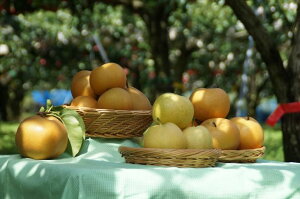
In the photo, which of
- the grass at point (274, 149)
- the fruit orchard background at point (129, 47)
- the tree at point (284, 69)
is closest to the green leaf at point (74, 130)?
the tree at point (284, 69)

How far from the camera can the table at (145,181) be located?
1.85 metres

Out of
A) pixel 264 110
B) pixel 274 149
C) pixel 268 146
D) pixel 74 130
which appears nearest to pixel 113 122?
pixel 74 130

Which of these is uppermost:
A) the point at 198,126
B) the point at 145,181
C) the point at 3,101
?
the point at 3,101

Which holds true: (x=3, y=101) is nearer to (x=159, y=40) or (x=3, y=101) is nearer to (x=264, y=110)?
(x=159, y=40)

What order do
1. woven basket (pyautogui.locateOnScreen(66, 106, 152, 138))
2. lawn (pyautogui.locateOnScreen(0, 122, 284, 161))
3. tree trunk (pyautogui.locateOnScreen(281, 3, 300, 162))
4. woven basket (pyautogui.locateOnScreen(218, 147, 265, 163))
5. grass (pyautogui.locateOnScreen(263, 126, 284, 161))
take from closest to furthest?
woven basket (pyautogui.locateOnScreen(218, 147, 265, 163)), woven basket (pyautogui.locateOnScreen(66, 106, 152, 138)), tree trunk (pyautogui.locateOnScreen(281, 3, 300, 162)), grass (pyautogui.locateOnScreen(263, 126, 284, 161)), lawn (pyautogui.locateOnScreen(0, 122, 284, 161))

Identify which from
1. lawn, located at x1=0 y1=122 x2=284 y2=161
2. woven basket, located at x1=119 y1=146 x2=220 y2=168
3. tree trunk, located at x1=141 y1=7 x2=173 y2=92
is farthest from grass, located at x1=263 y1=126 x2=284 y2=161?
woven basket, located at x1=119 y1=146 x2=220 y2=168

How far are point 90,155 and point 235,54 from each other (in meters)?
12.7

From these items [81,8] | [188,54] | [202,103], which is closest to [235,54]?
[188,54]

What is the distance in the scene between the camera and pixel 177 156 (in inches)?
80.0

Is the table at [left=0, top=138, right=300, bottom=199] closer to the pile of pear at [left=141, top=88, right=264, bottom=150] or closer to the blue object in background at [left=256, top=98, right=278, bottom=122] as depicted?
the pile of pear at [left=141, top=88, right=264, bottom=150]

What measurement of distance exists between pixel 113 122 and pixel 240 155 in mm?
609

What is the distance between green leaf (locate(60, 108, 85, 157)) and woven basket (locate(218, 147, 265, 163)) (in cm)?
57

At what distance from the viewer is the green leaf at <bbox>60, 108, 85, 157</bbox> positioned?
94.6 inches

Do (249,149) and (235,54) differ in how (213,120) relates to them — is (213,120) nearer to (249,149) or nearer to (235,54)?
(249,149)
